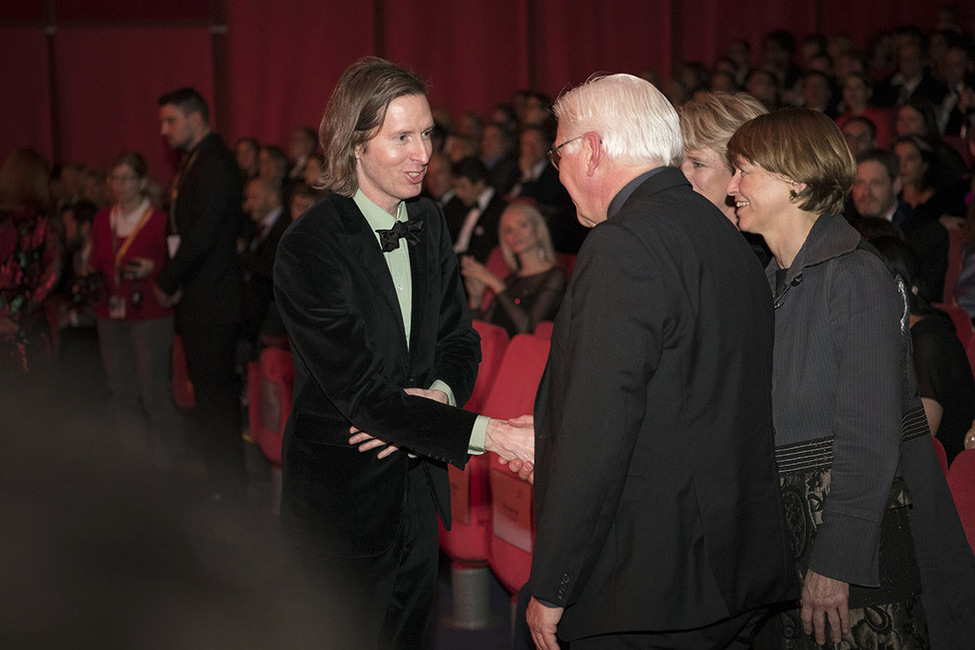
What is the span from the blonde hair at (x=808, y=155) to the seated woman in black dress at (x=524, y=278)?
8.68 feet

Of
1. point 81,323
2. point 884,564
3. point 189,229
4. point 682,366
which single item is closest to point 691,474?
point 682,366

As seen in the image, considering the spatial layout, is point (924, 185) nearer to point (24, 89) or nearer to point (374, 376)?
point (374, 376)

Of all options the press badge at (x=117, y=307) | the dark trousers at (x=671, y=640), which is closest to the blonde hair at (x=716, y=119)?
the dark trousers at (x=671, y=640)

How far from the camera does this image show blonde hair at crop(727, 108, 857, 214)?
1872mm

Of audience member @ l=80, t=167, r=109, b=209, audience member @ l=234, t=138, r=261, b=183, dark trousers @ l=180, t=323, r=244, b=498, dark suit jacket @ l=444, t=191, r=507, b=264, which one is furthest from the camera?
audience member @ l=234, t=138, r=261, b=183

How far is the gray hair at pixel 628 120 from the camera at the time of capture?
1653 mm

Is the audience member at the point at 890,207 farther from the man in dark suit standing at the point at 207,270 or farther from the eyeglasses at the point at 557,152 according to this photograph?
the eyeglasses at the point at 557,152

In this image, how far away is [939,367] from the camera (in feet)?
9.46

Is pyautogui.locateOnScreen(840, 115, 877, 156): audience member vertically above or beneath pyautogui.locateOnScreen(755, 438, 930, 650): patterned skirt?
above

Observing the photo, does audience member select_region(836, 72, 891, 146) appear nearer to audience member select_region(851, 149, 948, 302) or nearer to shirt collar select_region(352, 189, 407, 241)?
audience member select_region(851, 149, 948, 302)

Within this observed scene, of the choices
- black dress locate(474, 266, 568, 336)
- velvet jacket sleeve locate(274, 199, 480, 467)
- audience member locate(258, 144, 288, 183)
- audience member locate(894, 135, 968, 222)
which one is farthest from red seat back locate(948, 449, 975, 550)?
audience member locate(258, 144, 288, 183)

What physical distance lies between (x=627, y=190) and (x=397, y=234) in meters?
0.65

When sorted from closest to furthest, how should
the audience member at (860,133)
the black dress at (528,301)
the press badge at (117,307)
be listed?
1. the black dress at (528,301)
2. the press badge at (117,307)
3. the audience member at (860,133)

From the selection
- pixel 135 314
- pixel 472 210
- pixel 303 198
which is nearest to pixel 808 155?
pixel 303 198
